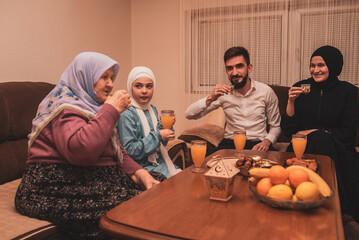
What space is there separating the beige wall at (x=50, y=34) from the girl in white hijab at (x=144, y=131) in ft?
4.05

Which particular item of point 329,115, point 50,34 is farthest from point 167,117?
point 50,34

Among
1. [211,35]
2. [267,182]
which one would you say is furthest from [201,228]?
[211,35]

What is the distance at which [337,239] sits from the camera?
0.92 m

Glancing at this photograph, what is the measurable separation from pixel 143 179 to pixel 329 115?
1785 millimetres

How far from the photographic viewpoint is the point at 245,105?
2.87 m

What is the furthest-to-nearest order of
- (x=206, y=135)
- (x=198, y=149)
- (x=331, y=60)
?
(x=206, y=135) < (x=331, y=60) < (x=198, y=149)

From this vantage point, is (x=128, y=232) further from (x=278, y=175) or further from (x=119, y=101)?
(x=119, y=101)

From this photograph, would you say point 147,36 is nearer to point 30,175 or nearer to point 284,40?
point 284,40

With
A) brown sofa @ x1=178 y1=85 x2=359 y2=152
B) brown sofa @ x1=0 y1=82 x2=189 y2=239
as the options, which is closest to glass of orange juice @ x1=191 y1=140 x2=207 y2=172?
brown sofa @ x1=0 y1=82 x2=189 y2=239

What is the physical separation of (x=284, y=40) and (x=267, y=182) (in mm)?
3104

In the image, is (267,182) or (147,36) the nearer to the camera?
(267,182)

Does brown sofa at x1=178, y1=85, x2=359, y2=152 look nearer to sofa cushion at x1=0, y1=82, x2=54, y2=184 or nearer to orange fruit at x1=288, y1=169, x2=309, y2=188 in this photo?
sofa cushion at x1=0, y1=82, x2=54, y2=184

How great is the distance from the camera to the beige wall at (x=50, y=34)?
2.75m

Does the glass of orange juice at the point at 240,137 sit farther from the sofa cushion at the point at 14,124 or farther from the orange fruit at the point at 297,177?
the sofa cushion at the point at 14,124
